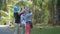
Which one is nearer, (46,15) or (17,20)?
(17,20)

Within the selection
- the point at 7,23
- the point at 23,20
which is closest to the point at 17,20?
the point at 23,20

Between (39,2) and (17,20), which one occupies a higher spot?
(39,2)

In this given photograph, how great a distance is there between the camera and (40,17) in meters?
16.9

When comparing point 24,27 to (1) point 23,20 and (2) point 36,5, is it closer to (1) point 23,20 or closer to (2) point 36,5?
(1) point 23,20

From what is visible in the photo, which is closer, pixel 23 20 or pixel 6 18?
pixel 23 20

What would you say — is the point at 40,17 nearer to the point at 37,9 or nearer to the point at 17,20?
the point at 37,9

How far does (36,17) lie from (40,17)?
32cm

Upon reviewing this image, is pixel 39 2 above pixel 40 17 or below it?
above

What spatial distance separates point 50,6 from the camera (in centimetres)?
1634

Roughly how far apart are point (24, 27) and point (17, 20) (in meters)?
0.30

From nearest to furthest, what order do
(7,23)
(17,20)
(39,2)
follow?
(17,20) < (7,23) < (39,2)

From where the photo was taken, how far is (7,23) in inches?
601

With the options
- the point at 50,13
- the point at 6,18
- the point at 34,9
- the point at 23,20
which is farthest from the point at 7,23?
the point at 23,20

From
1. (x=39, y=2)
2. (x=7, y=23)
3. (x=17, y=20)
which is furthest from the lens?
(x=39, y=2)
